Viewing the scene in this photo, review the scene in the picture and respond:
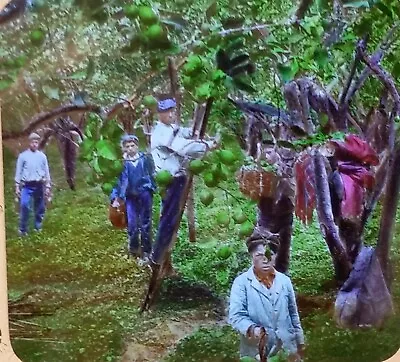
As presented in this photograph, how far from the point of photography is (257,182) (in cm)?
81

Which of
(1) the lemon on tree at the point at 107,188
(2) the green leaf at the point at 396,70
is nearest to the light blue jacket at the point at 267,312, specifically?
(1) the lemon on tree at the point at 107,188

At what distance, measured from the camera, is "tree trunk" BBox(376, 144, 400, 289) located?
0.83 m

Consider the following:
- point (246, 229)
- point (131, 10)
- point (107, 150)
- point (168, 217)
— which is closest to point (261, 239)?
point (246, 229)

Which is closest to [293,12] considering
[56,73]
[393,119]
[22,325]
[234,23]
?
[234,23]

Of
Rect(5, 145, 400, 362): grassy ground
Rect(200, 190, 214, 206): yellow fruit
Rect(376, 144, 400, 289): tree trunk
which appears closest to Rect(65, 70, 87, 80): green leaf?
Rect(5, 145, 400, 362): grassy ground

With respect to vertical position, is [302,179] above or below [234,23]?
below

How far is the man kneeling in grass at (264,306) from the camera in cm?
82

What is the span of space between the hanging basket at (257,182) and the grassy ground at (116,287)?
0.9 inches

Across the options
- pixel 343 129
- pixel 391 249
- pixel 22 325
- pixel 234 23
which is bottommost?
→ pixel 22 325

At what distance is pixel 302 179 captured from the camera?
2.68 feet

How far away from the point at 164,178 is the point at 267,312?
9.2 inches

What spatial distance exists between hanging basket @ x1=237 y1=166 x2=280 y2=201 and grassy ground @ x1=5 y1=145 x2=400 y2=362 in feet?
0.07

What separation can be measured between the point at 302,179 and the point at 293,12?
0.22m

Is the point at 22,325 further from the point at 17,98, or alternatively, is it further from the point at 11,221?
the point at 17,98
